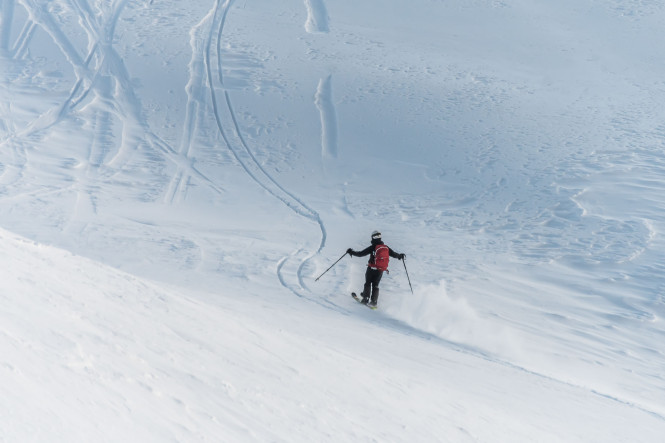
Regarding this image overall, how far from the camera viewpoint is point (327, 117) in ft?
Answer: 60.1

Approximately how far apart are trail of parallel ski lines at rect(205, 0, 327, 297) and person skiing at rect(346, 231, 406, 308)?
3.59 ft

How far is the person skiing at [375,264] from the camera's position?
10.1 meters

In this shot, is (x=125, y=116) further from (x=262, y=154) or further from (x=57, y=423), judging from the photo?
(x=57, y=423)

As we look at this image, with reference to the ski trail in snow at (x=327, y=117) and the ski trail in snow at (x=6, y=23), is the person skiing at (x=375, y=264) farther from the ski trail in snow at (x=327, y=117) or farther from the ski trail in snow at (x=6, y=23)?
the ski trail in snow at (x=6, y=23)

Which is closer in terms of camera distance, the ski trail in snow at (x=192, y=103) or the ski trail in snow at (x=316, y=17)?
the ski trail in snow at (x=192, y=103)

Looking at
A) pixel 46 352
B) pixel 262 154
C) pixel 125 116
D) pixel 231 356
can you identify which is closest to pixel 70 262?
pixel 231 356

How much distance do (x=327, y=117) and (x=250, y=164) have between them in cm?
324

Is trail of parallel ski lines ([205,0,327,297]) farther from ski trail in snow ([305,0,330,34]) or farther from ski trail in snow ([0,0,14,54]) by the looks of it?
ski trail in snow ([0,0,14,54])

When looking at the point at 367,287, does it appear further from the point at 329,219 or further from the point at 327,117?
the point at 327,117

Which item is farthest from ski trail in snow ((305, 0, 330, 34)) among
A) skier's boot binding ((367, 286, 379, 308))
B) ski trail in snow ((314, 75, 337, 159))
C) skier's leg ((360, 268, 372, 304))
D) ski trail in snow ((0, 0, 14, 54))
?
skier's boot binding ((367, 286, 379, 308))

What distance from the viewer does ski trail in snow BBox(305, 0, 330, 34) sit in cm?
2305

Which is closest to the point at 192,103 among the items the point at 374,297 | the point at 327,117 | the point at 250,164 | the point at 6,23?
the point at 250,164

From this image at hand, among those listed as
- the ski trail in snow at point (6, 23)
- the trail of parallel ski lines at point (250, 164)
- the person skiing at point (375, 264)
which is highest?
the ski trail in snow at point (6, 23)

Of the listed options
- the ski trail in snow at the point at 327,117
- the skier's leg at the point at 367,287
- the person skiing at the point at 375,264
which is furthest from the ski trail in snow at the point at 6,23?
the skier's leg at the point at 367,287
